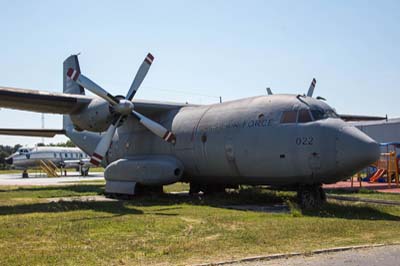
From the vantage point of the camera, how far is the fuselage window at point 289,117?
14055mm

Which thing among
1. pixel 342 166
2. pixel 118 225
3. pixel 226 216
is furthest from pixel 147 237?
pixel 342 166

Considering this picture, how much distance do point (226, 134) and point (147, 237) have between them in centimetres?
712

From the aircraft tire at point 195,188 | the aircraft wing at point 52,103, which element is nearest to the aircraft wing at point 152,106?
the aircraft wing at point 52,103

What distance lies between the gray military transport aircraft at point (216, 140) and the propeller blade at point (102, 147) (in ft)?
0.12

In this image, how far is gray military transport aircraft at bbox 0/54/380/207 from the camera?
13.2 meters

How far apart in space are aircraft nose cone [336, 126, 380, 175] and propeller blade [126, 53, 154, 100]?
8.65m

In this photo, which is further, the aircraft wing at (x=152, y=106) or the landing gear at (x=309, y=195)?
the aircraft wing at (x=152, y=106)

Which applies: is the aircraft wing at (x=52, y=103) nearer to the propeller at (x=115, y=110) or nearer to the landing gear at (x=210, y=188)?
the propeller at (x=115, y=110)

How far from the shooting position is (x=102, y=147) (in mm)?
17234

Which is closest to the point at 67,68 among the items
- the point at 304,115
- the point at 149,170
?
the point at 149,170

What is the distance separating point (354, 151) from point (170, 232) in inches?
229

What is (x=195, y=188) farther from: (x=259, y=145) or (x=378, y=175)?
(x=378, y=175)

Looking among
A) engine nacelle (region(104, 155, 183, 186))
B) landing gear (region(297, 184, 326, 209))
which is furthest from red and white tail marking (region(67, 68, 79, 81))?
landing gear (region(297, 184, 326, 209))

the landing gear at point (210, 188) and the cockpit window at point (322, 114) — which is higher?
the cockpit window at point (322, 114)
